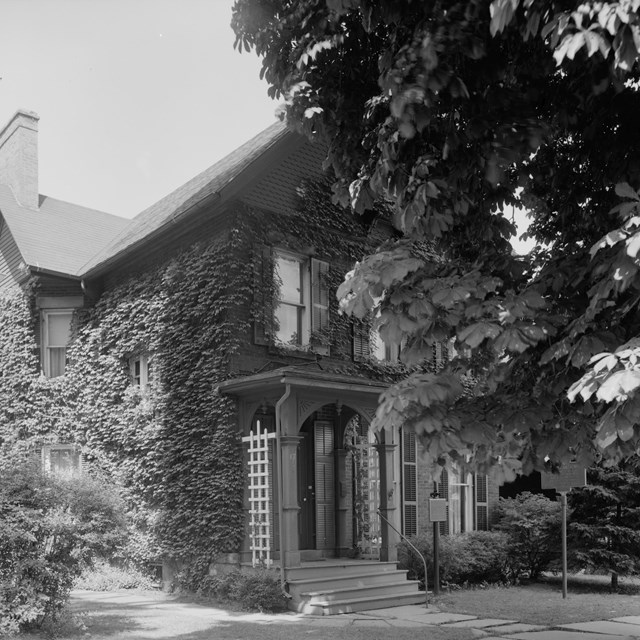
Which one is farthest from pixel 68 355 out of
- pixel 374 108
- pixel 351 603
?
pixel 374 108

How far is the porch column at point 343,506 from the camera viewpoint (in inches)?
613

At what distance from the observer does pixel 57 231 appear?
64.8ft

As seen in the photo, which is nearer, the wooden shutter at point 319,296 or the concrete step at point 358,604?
the concrete step at point 358,604

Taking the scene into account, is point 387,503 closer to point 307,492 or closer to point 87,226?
point 307,492

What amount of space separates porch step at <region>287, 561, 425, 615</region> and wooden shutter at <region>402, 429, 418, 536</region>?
8.76 ft

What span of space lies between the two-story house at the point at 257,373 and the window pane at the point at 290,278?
3cm

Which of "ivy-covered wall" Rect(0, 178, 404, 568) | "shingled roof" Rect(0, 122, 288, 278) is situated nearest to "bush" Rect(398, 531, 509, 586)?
"ivy-covered wall" Rect(0, 178, 404, 568)

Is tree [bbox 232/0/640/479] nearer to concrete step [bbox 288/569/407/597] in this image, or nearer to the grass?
the grass

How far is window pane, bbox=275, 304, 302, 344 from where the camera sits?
1500 cm

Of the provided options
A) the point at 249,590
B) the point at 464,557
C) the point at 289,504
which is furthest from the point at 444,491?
the point at 249,590

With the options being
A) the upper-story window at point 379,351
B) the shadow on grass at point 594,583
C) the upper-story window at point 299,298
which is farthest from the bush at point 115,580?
the shadow on grass at point 594,583

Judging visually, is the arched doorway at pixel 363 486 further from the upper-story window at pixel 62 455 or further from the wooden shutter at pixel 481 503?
the upper-story window at pixel 62 455

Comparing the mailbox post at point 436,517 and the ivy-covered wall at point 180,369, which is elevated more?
the ivy-covered wall at point 180,369

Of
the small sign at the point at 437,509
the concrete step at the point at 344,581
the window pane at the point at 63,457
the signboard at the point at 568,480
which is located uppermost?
the window pane at the point at 63,457
